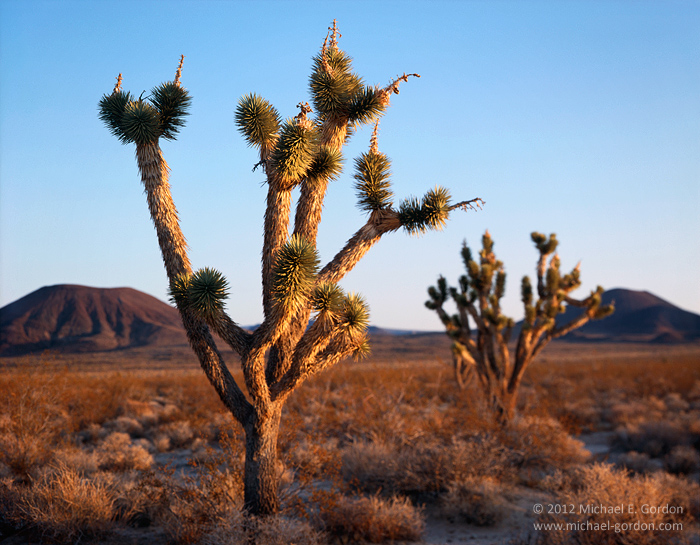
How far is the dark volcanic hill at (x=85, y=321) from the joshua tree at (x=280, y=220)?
190 feet

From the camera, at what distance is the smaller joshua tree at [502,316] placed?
40.9ft

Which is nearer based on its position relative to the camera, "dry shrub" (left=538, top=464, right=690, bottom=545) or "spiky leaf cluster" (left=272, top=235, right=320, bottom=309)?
"spiky leaf cluster" (left=272, top=235, right=320, bottom=309)

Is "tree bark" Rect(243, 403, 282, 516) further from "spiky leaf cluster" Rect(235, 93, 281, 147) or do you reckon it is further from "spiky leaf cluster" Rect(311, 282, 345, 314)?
"spiky leaf cluster" Rect(235, 93, 281, 147)

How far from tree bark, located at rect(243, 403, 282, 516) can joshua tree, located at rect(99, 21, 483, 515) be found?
0.01 metres

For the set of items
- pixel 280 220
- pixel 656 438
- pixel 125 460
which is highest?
pixel 280 220

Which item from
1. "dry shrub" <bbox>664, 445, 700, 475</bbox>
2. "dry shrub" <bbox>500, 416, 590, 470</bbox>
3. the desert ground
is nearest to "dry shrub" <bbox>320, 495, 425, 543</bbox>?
the desert ground

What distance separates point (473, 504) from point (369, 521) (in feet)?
6.47

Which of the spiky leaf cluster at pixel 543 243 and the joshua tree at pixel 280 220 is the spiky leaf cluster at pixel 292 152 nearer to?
the joshua tree at pixel 280 220

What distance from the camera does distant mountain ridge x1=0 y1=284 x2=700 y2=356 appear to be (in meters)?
63.8

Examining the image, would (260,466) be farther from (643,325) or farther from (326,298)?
(643,325)

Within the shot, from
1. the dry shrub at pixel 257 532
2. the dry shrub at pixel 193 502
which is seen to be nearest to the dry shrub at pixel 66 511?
the dry shrub at pixel 193 502

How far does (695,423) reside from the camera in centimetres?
1288

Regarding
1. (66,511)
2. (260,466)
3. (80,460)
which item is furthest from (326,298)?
(80,460)

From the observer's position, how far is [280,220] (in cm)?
570
